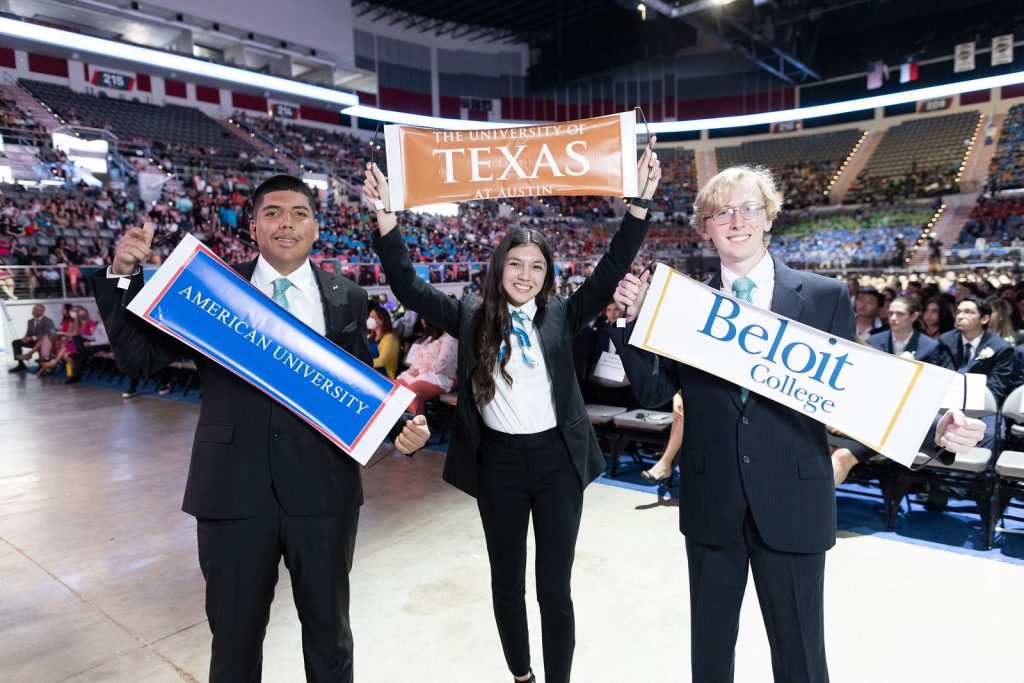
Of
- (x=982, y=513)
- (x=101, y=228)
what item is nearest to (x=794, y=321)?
(x=982, y=513)

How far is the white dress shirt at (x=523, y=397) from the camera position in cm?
204

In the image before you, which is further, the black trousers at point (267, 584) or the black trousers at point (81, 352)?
the black trousers at point (81, 352)

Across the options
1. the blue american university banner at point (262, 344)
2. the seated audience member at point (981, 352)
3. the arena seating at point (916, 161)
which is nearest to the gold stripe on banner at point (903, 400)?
the blue american university banner at point (262, 344)

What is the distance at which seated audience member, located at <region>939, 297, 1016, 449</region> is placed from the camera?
13.9ft

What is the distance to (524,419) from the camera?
2033mm

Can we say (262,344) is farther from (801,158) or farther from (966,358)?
(801,158)

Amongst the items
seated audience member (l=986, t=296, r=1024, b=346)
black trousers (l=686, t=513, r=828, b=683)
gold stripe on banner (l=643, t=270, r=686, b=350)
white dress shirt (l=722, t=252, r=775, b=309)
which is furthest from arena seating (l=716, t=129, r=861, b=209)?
black trousers (l=686, t=513, r=828, b=683)

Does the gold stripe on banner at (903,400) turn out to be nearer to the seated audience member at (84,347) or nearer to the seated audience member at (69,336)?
the seated audience member at (84,347)

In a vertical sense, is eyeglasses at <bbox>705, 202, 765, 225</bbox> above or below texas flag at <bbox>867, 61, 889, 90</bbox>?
below

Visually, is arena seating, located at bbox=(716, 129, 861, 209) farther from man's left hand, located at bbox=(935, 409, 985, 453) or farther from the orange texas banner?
man's left hand, located at bbox=(935, 409, 985, 453)

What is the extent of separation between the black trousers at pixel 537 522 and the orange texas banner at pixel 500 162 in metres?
0.96

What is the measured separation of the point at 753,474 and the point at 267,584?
136 cm

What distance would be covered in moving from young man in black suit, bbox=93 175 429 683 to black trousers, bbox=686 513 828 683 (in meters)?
0.88

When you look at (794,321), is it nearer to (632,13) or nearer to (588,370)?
(588,370)
